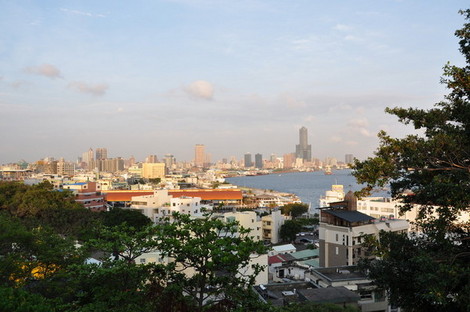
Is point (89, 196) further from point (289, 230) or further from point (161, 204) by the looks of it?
point (289, 230)

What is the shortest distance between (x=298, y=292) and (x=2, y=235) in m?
7.74

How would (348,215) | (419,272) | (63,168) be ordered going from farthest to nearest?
(63,168) → (348,215) → (419,272)

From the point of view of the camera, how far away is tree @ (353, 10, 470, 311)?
442cm

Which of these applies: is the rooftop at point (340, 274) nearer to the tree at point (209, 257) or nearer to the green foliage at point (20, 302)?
the tree at point (209, 257)

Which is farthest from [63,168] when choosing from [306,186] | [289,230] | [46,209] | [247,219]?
[247,219]

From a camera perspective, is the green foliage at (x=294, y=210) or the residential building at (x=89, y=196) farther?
the green foliage at (x=294, y=210)

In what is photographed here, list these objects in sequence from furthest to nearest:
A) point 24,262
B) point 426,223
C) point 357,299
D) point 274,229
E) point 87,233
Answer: point 274,229, point 87,233, point 357,299, point 24,262, point 426,223

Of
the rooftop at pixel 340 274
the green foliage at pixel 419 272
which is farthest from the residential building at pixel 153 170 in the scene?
the green foliage at pixel 419 272

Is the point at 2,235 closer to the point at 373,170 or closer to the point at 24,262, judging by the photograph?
the point at 24,262

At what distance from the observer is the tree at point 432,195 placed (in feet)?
14.5

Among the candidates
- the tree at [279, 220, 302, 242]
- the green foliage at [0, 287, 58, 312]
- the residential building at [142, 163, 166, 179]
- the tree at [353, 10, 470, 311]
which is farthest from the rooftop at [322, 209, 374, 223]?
the residential building at [142, 163, 166, 179]

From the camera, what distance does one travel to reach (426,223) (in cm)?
500

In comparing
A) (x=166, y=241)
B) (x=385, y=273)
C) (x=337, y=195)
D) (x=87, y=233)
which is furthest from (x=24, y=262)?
(x=337, y=195)

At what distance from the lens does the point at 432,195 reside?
194 inches
